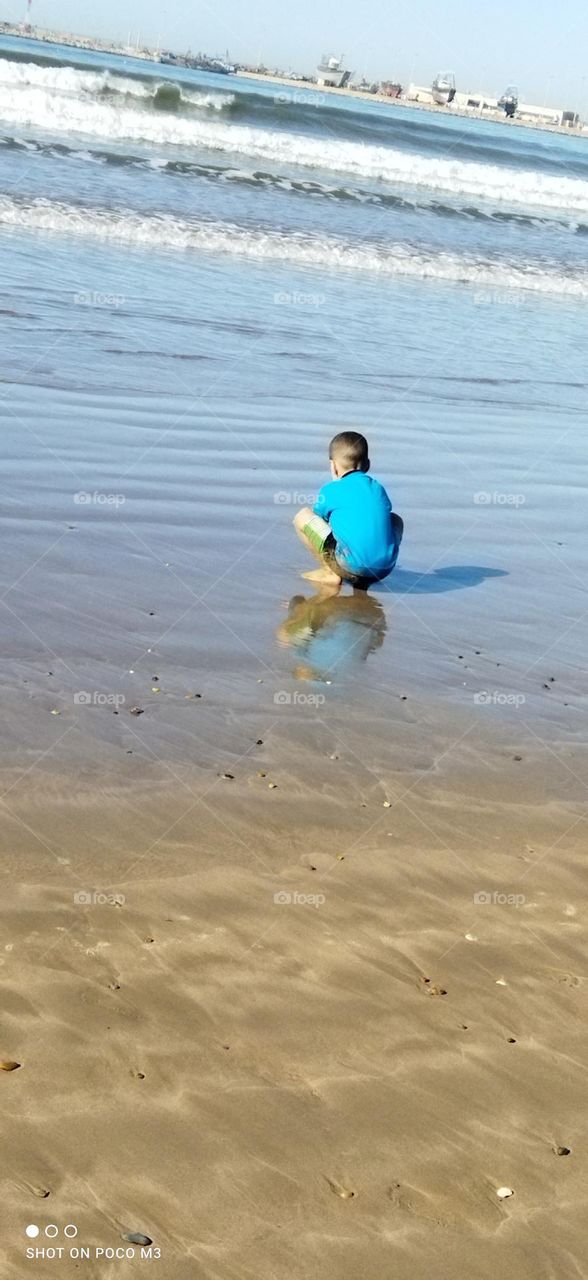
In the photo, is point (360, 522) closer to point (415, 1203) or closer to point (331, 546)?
point (331, 546)

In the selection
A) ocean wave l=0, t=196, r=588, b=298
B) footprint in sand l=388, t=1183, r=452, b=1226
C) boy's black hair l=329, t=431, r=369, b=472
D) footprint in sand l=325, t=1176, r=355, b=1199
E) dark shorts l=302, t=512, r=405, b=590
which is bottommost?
ocean wave l=0, t=196, r=588, b=298

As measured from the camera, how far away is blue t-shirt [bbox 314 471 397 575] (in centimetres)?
699

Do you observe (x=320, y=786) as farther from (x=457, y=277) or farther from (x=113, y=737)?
(x=457, y=277)

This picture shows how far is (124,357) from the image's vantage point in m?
10.6

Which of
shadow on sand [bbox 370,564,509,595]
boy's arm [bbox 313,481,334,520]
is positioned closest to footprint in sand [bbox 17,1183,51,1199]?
shadow on sand [bbox 370,564,509,595]

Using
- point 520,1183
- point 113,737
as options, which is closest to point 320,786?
point 113,737

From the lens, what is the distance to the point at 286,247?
18.6 m

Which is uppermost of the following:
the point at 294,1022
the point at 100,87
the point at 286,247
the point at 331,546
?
the point at 100,87

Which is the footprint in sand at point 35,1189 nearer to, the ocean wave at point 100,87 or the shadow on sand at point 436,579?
the shadow on sand at point 436,579

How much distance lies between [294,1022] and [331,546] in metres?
3.93

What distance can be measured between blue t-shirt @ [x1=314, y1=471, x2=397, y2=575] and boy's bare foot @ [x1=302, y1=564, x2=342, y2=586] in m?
0.09

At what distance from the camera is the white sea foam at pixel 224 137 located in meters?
29.4

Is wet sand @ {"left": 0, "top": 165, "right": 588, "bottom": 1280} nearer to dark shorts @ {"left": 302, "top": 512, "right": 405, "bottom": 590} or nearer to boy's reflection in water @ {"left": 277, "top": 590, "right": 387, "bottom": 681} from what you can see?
boy's reflection in water @ {"left": 277, "top": 590, "right": 387, "bottom": 681}

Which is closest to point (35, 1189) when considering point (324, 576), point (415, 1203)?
point (415, 1203)
